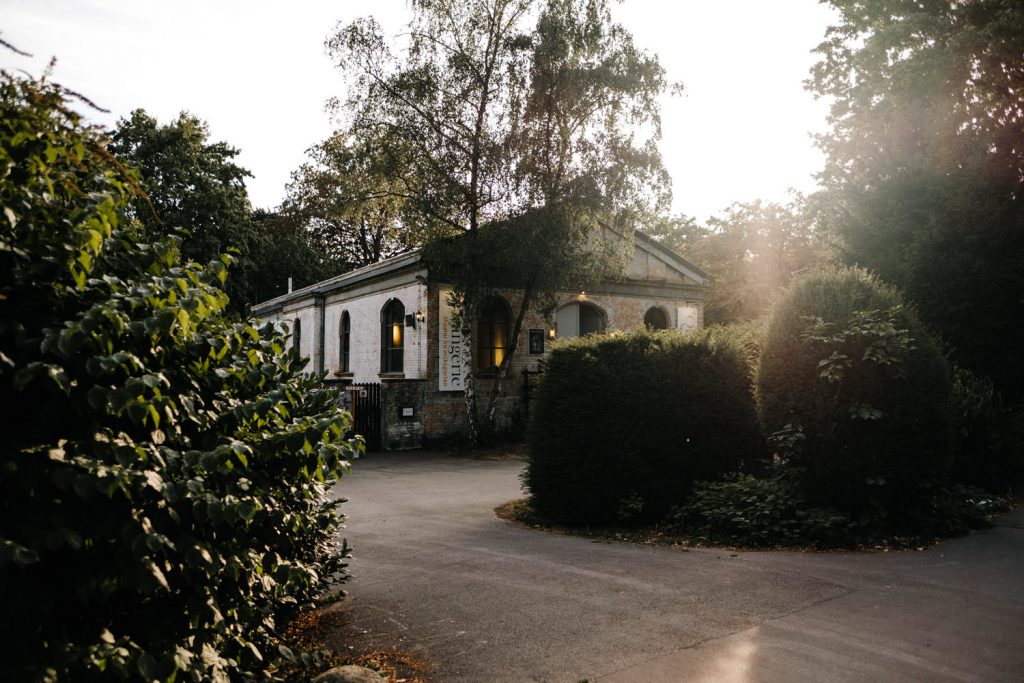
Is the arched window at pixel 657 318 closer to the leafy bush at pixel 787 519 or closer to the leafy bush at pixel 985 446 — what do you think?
the leafy bush at pixel 985 446

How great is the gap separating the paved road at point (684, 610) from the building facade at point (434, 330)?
418 inches

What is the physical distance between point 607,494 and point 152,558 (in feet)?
22.7

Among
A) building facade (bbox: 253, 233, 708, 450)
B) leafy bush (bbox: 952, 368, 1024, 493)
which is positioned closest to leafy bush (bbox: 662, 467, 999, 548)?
leafy bush (bbox: 952, 368, 1024, 493)

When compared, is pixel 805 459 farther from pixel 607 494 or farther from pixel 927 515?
pixel 607 494

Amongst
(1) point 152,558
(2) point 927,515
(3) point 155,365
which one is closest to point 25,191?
(3) point 155,365

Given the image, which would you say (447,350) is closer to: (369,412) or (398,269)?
(369,412)

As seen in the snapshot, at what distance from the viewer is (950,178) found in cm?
1551

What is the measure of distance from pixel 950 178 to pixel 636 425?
1132cm

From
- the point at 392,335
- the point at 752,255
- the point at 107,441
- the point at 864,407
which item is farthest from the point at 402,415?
the point at 752,255

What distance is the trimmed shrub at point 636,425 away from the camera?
904cm

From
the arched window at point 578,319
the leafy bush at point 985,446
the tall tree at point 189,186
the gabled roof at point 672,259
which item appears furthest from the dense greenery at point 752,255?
the leafy bush at point 985,446

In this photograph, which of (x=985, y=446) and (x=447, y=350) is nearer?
(x=985, y=446)

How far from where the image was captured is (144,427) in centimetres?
294

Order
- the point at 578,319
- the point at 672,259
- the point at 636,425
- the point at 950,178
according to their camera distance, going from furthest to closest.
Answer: the point at 672,259, the point at 578,319, the point at 950,178, the point at 636,425
